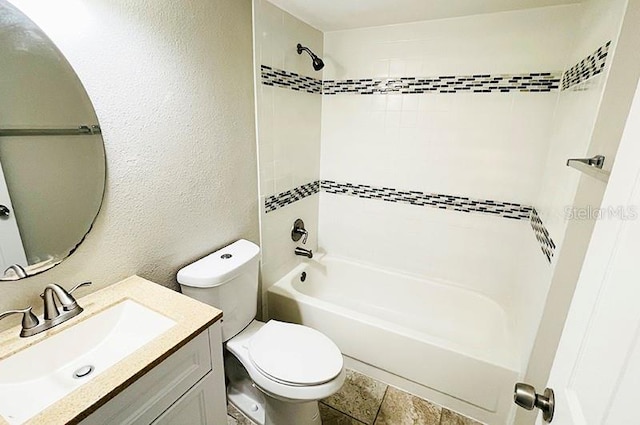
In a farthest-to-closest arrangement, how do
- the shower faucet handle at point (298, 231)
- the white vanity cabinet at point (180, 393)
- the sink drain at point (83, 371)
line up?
the shower faucet handle at point (298, 231)
the sink drain at point (83, 371)
the white vanity cabinet at point (180, 393)

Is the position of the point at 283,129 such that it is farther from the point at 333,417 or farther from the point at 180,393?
the point at 333,417

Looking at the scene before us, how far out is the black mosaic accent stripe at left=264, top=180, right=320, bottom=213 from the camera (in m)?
1.93

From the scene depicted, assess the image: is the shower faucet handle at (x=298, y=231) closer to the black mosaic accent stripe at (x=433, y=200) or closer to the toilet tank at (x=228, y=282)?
the black mosaic accent stripe at (x=433, y=200)

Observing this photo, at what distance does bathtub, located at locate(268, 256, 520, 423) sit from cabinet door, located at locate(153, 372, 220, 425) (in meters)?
0.91

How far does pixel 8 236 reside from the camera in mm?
888

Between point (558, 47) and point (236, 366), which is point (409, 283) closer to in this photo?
point (236, 366)

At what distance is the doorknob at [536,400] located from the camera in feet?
2.19

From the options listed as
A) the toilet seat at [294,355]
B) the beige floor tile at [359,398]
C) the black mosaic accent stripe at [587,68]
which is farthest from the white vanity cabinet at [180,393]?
the black mosaic accent stripe at [587,68]

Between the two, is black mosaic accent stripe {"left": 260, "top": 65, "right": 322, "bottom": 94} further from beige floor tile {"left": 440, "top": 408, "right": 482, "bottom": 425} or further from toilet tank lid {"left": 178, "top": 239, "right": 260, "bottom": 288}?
beige floor tile {"left": 440, "top": 408, "right": 482, "bottom": 425}

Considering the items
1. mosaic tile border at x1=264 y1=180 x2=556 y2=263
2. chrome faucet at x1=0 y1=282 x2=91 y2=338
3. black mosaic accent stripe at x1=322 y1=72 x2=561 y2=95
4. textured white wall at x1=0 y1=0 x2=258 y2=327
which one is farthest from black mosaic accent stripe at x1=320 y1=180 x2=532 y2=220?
chrome faucet at x1=0 y1=282 x2=91 y2=338

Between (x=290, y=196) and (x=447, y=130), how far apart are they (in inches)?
44.7

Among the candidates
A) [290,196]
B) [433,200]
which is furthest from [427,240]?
[290,196]

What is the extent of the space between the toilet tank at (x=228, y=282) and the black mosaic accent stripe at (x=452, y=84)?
135 cm

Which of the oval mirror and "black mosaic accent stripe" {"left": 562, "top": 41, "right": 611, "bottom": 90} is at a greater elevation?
"black mosaic accent stripe" {"left": 562, "top": 41, "right": 611, "bottom": 90}
